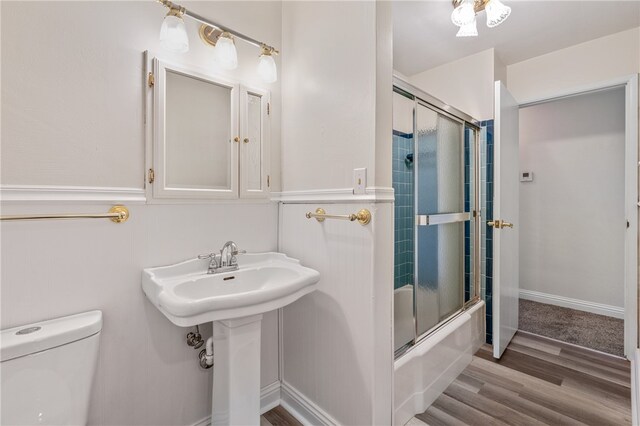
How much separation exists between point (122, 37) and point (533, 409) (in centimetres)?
268

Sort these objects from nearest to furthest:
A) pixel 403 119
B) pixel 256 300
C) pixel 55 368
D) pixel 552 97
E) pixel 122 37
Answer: pixel 55 368
pixel 256 300
pixel 122 37
pixel 403 119
pixel 552 97

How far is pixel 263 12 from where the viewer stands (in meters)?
1.59

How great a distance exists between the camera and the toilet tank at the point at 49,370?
86cm

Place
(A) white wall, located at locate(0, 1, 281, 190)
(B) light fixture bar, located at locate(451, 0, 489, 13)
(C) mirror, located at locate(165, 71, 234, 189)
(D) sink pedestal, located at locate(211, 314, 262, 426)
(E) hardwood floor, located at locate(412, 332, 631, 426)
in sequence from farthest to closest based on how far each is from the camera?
1. (B) light fixture bar, located at locate(451, 0, 489, 13)
2. (E) hardwood floor, located at locate(412, 332, 631, 426)
3. (C) mirror, located at locate(165, 71, 234, 189)
4. (D) sink pedestal, located at locate(211, 314, 262, 426)
5. (A) white wall, located at locate(0, 1, 281, 190)

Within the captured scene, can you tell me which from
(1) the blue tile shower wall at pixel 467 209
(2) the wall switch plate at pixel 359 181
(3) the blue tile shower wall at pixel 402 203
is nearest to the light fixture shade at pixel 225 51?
(2) the wall switch plate at pixel 359 181

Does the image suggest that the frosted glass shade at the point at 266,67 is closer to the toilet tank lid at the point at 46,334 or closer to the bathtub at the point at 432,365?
the toilet tank lid at the point at 46,334

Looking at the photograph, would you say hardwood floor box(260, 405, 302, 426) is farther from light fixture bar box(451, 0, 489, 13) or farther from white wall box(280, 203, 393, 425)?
light fixture bar box(451, 0, 489, 13)

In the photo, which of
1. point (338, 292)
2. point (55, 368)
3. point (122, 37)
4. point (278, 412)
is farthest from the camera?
point (278, 412)

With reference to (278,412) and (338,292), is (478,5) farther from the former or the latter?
(278,412)

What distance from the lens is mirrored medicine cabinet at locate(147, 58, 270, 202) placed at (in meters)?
1.25

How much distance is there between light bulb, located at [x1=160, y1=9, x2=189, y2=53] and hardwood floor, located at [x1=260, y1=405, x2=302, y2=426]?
1806mm

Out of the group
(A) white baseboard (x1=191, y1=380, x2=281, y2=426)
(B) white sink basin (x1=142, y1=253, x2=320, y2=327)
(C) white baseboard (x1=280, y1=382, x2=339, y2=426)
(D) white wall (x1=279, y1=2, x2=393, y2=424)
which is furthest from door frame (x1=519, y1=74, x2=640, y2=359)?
(A) white baseboard (x1=191, y1=380, x2=281, y2=426)

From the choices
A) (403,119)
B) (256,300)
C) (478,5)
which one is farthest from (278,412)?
(478,5)

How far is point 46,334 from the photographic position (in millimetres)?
922
